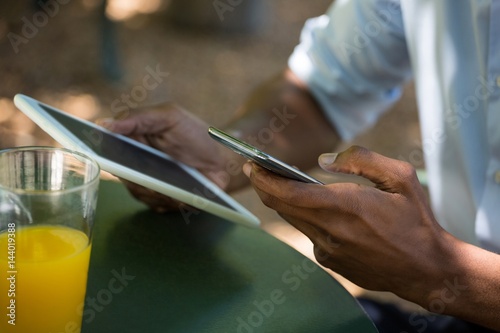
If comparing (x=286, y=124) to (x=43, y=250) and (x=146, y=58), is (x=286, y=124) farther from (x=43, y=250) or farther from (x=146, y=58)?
(x=146, y=58)

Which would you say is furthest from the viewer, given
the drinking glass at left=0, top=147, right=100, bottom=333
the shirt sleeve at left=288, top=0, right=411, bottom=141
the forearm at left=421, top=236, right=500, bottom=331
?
the shirt sleeve at left=288, top=0, right=411, bottom=141

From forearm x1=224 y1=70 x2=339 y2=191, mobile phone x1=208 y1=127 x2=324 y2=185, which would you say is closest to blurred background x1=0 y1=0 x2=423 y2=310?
forearm x1=224 y1=70 x2=339 y2=191

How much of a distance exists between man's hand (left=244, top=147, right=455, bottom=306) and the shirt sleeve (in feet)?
1.92

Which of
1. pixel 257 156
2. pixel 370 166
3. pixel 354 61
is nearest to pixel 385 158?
pixel 370 166

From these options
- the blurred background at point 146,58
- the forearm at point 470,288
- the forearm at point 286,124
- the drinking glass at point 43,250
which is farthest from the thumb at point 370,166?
the blurred background at point 146,58

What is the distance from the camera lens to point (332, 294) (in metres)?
0.98

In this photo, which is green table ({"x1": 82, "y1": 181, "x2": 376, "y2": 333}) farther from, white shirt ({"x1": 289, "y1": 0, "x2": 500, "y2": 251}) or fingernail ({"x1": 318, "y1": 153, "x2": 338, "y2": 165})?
white shirt ({"x1": 289, "y1": 0, "x2": 500, "y2": 251})

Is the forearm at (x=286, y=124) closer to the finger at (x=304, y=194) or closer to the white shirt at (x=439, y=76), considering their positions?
the white shirt at (x=439, y=76)

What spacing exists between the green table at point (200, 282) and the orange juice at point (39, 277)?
0.10m

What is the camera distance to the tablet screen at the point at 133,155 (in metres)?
0.97

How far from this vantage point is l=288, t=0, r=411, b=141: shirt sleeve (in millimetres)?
1450

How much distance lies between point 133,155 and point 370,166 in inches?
13.0

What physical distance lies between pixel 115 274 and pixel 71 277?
216mm

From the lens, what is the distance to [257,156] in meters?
0.81
